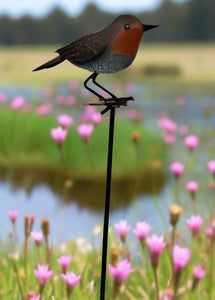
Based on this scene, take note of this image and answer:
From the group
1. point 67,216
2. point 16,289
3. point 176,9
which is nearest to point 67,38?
point 176,9

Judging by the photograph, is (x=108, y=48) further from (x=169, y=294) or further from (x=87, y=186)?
(x=87, y=186)

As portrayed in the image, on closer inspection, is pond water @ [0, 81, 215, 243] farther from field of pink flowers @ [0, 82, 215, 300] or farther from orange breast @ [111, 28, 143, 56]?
orange breast @ [111, 28, 143, 56]

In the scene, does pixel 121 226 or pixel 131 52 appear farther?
pixel 121 226

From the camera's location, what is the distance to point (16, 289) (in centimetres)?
172

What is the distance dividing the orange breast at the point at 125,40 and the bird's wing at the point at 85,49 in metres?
0.02

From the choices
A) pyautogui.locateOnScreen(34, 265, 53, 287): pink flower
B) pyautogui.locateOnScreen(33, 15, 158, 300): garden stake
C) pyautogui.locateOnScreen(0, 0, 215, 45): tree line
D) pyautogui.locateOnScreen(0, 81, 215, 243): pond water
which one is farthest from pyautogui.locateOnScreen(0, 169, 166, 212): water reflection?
pyautogui.locateOnScreen(0, 0, 215, 45): tree line

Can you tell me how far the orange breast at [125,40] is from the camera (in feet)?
3.51

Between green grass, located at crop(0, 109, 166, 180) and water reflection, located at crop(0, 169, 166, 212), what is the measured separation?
100mm

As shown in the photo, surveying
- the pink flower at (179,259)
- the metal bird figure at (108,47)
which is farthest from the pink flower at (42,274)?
the metal bird figure at (108,47)

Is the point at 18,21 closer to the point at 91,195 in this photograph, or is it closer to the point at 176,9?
the point at 176,9

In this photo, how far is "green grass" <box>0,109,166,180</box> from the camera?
512cm

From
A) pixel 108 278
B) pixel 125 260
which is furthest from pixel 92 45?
pixel 108 278

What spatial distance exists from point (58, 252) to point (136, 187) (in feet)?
7.60

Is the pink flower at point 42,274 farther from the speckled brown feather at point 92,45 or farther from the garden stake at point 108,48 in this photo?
the speckled brown feather at point 92,45
